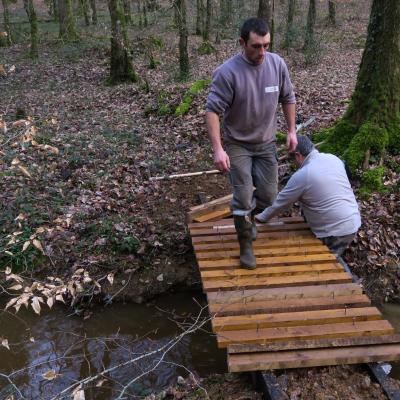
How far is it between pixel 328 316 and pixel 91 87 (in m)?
13.9

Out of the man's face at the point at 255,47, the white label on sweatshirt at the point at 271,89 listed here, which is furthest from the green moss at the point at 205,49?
the man's face at the point at 255,47

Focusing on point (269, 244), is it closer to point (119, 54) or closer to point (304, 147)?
point (304, 147)

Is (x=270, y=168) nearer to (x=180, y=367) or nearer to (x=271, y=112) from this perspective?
(x=271, y=112)

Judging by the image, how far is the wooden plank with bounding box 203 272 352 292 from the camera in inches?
174

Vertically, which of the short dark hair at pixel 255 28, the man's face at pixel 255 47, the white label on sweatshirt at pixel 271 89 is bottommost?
the white label on sweatshirt at pixel 271 89

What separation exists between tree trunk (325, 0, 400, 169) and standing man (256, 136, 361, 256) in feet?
5.44

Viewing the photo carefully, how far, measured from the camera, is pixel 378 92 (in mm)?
6590

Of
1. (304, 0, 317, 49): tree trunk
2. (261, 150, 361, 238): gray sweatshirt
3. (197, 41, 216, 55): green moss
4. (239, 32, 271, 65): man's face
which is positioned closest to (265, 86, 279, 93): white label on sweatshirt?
(239, 32, 271, 65): man's face

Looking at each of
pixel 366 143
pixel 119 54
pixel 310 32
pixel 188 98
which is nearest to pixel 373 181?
pixel 366 143

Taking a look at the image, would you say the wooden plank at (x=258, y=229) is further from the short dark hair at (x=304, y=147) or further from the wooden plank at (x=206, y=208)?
the short dark hair at (x=304, y=147)

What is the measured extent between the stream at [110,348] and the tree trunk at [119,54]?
37.8ft

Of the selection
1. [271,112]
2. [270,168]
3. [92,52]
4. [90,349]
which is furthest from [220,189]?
[92,52]

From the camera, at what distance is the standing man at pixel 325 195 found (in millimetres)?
4977

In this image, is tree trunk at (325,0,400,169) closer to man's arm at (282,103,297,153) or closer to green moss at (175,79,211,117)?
man's arm at (282,103,297,153)
